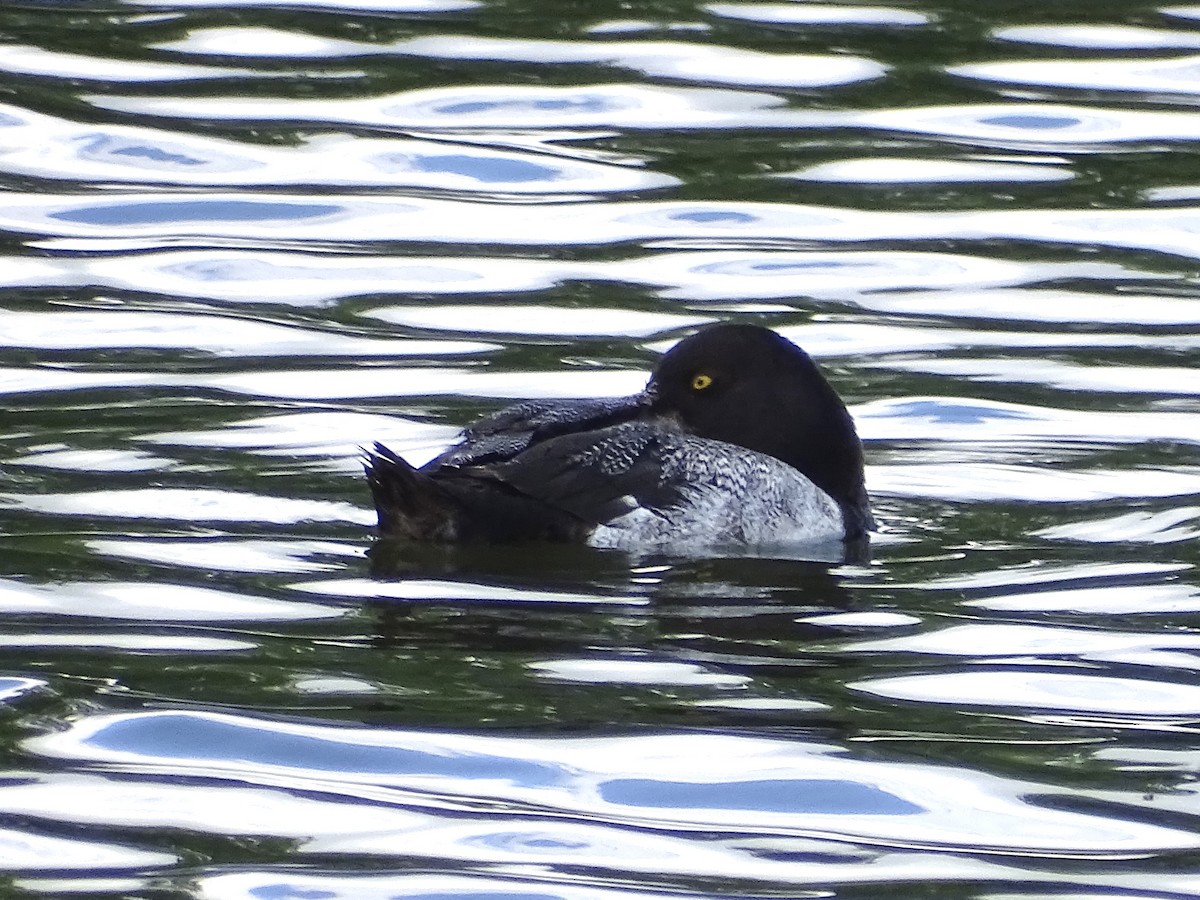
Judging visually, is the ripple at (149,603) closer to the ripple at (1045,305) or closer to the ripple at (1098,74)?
the ripple at (1045,305)

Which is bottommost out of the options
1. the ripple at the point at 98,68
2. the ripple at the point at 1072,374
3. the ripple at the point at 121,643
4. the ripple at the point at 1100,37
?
the ripple at the point at 121,643

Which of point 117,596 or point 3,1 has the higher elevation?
point 3,1

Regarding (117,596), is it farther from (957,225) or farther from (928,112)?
(928,112)

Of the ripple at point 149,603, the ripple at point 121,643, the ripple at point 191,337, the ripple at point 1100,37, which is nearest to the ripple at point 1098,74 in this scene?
the ripple at point 1100,37

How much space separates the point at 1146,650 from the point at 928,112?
7151 millimetres

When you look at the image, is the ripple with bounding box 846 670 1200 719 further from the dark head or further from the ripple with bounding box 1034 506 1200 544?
the dark head

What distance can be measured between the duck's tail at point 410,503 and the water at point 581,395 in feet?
0.31

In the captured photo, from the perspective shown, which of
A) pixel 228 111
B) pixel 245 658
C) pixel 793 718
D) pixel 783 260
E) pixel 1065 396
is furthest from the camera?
pixel 228 111

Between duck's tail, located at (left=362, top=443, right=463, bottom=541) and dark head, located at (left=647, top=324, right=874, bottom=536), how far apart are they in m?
1.04

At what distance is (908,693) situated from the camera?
20.2 feet

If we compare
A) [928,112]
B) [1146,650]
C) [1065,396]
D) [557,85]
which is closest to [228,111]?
[557,85]

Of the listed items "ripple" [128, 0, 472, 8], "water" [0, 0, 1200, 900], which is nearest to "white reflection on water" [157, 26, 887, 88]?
"water" [0, 0, 1200, 900]

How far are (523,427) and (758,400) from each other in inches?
34.4

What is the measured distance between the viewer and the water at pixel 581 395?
5.23 metres
